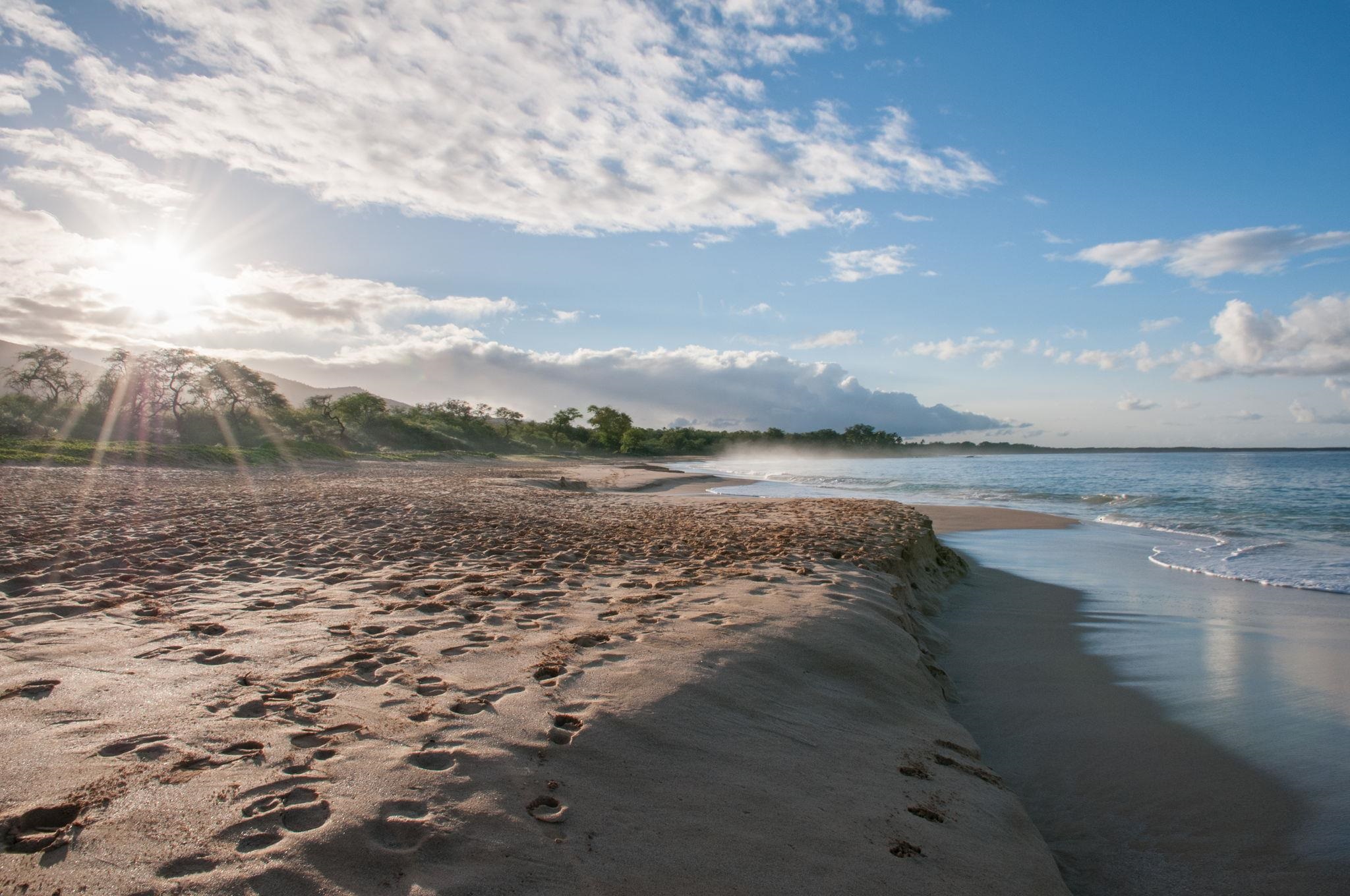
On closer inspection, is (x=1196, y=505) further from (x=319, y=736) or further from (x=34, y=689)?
(x=34, y=689)

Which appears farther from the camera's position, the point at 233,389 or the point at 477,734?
the point at 233,389

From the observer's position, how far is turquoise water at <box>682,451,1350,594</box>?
10570 mm

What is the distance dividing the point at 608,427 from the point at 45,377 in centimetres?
6356

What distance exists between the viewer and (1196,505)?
66.2 ft

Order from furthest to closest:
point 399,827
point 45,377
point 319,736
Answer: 1. point 45,377
2. point 319,736
3. point 399,827

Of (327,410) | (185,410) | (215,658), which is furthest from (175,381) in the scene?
(215,658)

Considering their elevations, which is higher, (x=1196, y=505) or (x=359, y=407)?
(x=359, y=407)

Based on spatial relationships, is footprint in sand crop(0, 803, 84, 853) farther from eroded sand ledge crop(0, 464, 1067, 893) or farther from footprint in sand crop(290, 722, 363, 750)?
footprint in sand crop(290, 722, 363, 750)

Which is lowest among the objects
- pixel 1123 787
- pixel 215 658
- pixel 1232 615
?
pixel 1123 787

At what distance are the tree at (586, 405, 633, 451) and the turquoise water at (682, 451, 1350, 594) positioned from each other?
55307mm

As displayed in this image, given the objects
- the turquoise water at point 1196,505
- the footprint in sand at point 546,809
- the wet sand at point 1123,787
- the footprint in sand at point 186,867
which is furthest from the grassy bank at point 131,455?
the wet sand at point 1123,787

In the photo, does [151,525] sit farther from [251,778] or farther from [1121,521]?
[1121,521]

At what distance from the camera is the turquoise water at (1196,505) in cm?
1057

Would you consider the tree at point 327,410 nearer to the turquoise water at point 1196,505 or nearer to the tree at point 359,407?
the tree at point 359,407
